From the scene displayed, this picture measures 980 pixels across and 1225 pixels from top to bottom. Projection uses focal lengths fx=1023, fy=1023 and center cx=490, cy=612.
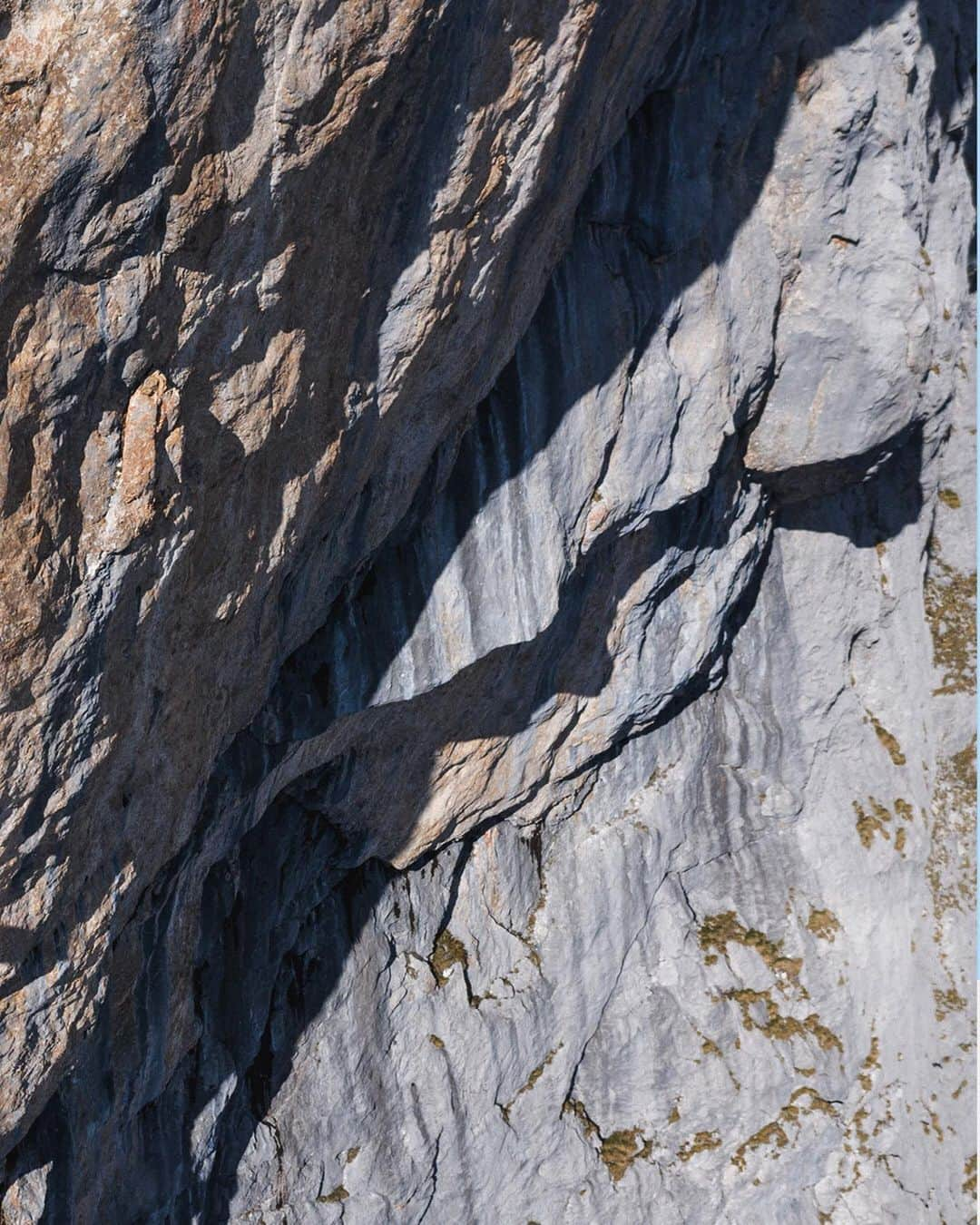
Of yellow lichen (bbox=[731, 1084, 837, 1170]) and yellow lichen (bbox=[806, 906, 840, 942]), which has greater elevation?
yellow lichen (bbox=[806, 906, 840, 942])

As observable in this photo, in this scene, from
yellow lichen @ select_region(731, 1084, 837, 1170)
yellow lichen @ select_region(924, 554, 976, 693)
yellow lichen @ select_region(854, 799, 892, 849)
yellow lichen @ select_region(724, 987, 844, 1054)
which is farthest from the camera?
yellow lichen @ select_region(731, 1084, 837, 1170)

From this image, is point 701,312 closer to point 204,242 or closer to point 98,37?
point 204,242

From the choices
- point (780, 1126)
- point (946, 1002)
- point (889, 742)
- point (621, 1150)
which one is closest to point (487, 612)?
point (889, 742)

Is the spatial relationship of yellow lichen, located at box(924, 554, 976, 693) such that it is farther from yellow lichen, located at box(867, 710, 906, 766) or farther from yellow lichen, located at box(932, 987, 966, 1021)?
yellow lichen, located at box(932, 987, 966, 1021)

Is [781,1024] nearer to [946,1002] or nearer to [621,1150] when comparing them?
[946,1002]

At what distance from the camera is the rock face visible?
4.05 m

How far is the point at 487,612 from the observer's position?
23.6 feet

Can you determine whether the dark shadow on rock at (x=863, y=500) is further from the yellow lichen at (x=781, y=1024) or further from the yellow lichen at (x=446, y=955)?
the yellow lichen at (x=446, y=955)

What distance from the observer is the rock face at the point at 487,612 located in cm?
405

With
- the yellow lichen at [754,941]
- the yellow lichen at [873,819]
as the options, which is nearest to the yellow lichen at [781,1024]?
the yellow lichen at [754,941]

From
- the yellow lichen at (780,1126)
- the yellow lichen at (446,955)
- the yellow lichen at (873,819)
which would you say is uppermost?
the yellow lichen at (446,955)

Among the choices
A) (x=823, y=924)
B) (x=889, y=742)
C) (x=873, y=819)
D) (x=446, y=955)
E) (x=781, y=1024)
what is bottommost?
(x=781, y=1024)

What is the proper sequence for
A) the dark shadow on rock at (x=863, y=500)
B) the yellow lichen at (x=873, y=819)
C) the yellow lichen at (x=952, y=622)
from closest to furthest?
the dark shadow on rock at (x=863, y=500)
the yellow lichen at (x=952, y=622)
the yellow lichen at (x=873, y=819)

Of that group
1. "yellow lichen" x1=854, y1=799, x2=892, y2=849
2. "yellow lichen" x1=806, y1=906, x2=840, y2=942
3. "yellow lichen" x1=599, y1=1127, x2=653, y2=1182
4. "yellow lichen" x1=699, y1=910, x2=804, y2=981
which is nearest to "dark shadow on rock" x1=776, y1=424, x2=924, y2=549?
"yellow lichen" x1=854, y1=799, x2=892, y2=849
